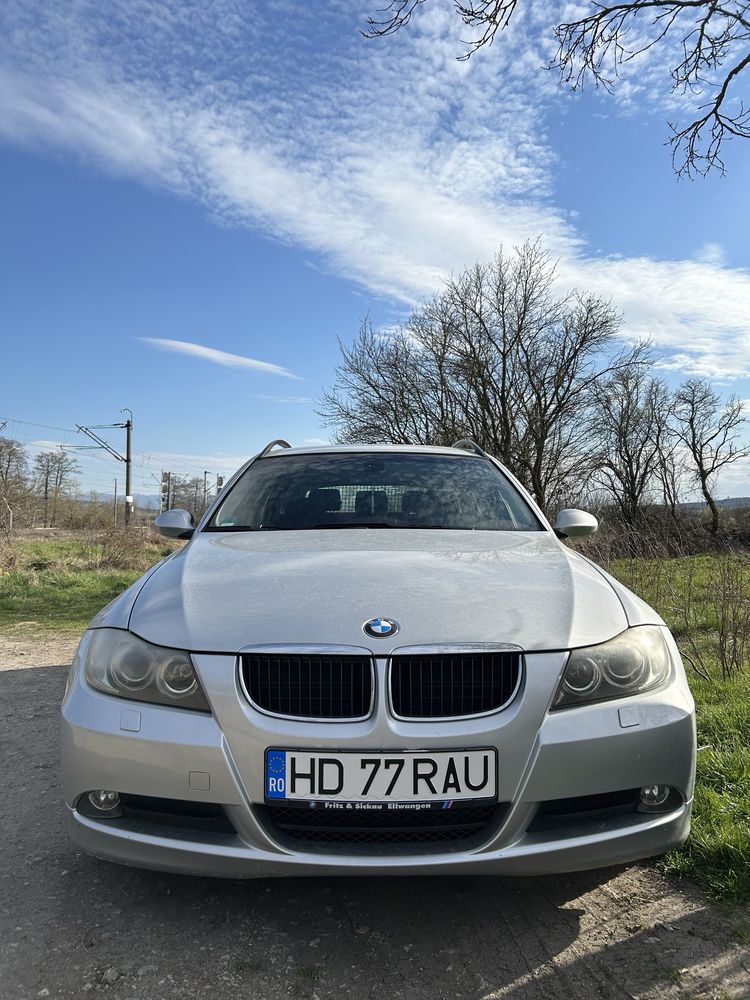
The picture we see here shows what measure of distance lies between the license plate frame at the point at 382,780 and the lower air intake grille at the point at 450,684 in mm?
111

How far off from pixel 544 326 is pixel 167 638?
1064 inches

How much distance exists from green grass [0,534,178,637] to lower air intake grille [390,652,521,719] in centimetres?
710

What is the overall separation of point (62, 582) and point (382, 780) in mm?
11189

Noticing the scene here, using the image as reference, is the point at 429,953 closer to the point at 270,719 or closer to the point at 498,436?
the point at 270,719

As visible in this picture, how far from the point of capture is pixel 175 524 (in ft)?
11.4

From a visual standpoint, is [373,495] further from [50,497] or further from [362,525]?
[50,497]

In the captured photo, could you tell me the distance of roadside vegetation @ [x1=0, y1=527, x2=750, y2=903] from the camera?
2.49 meters

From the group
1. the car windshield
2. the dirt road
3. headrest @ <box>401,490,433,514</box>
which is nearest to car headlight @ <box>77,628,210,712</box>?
the dirt road

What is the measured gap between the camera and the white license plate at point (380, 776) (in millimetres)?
1833

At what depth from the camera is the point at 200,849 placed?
188 centimetres

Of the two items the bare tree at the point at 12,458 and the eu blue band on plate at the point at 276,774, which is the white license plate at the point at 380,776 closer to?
the eu blue band on plate at the point at 276,774

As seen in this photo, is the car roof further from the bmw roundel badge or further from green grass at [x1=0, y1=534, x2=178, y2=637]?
green grass at [x1=0, y1=534, x2=178, y2=637]

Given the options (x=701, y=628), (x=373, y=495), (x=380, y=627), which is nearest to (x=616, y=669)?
(x=380, y=627)

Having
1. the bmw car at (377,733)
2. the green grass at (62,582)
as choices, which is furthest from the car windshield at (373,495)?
the green grass at (62,582)
